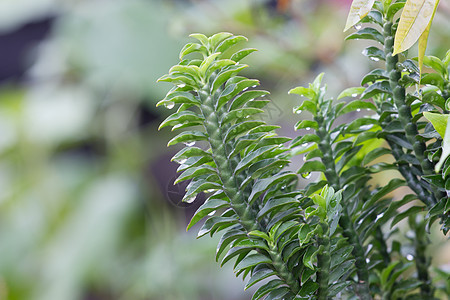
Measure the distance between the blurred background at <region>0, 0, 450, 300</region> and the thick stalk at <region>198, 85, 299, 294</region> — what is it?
0.62m

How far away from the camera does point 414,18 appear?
0.16 m

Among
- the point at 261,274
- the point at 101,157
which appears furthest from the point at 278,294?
the point at 101,157

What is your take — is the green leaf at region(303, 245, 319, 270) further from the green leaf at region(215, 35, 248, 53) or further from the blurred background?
the blurred background

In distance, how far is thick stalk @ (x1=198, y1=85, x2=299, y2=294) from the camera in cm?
18

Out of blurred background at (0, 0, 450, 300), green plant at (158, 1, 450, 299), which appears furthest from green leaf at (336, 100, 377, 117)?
blurred background at (0, 0, 450, 300)

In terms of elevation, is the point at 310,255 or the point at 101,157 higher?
the point at 101,157

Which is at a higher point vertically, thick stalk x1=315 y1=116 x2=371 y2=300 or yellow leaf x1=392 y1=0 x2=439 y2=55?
yellow leaf x1=392 y1=0 x2=439 y2=55

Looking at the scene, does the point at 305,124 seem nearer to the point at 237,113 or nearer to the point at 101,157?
the point at 237,113

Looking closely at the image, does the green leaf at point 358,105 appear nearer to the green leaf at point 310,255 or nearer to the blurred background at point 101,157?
the green leaf at point 310,255

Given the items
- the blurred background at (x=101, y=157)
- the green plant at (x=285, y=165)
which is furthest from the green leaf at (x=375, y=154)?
the blurred background at (x=101, y=157)

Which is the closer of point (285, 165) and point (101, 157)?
point (285, 165)

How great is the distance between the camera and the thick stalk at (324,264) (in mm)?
178

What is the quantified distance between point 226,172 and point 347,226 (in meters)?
0.06

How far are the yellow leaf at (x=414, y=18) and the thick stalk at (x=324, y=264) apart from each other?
71 mm
